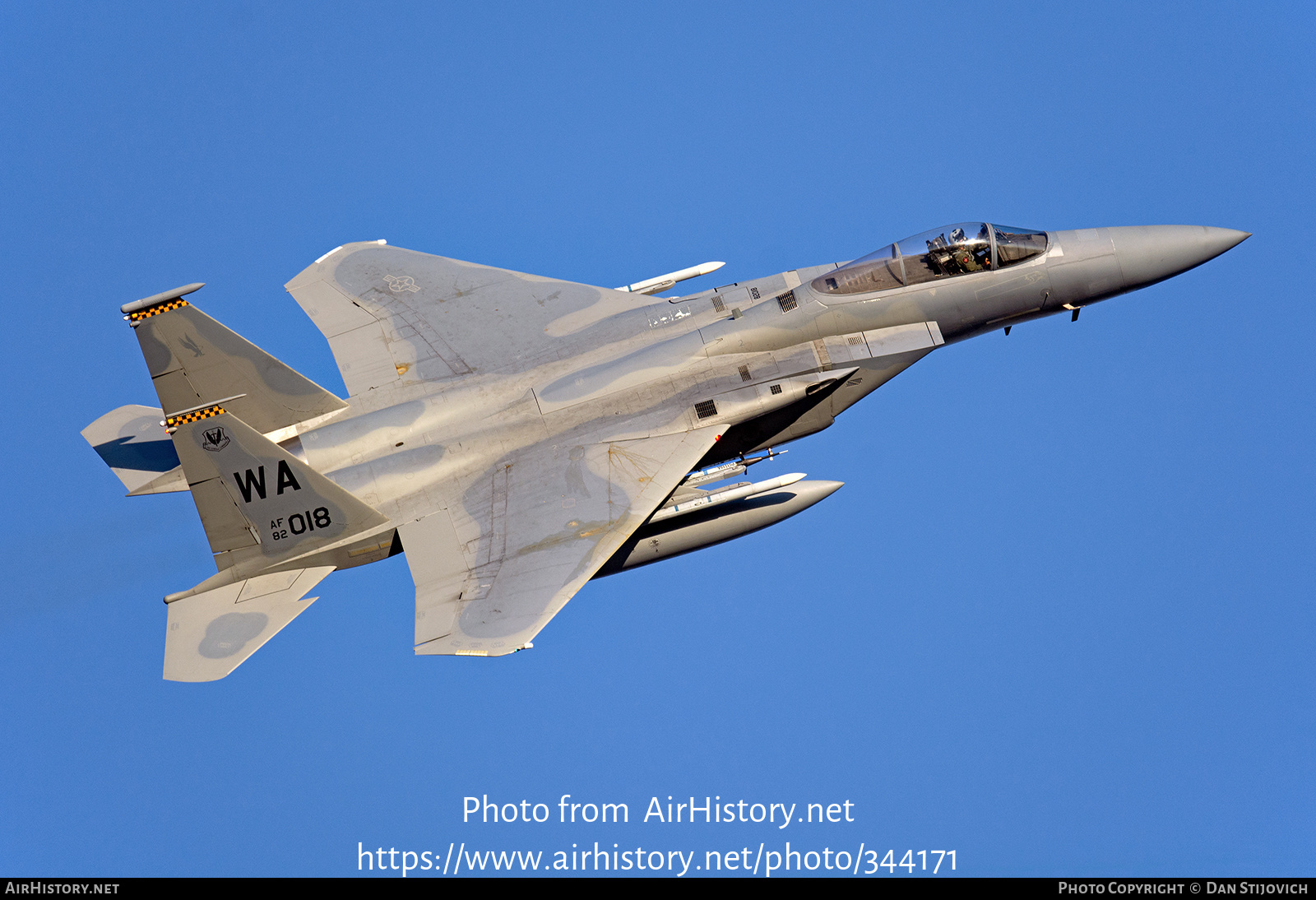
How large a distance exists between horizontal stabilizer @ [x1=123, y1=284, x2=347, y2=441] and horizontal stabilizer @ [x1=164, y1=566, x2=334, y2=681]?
2.08 metres

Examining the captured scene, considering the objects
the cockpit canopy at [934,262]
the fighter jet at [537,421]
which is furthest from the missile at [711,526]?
the cockpit canopy at [934,262]

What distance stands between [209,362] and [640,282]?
6.45 metres

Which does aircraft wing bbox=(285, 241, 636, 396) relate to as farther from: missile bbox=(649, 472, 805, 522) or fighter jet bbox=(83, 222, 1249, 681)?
missile bbox=(649, 472, 805, 522)

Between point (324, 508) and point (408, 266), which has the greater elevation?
point (408, 266)

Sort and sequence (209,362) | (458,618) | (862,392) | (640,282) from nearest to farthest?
(458,618) < (209,362) < (862,392) < (640,282)

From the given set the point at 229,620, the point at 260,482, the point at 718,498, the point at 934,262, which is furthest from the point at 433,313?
the point at 934,262

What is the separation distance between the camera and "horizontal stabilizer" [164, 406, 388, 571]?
1658 centimetres

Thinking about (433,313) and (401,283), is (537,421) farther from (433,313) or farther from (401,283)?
(401,283)

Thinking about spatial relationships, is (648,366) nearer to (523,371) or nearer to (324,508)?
(523,371)

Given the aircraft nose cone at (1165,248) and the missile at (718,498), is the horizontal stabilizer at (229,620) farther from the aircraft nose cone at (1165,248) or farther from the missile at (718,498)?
the aircraft nose cone at (1165,248)

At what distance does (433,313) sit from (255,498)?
14.5 feet

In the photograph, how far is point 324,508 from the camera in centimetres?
1698

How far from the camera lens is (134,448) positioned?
1891cm
